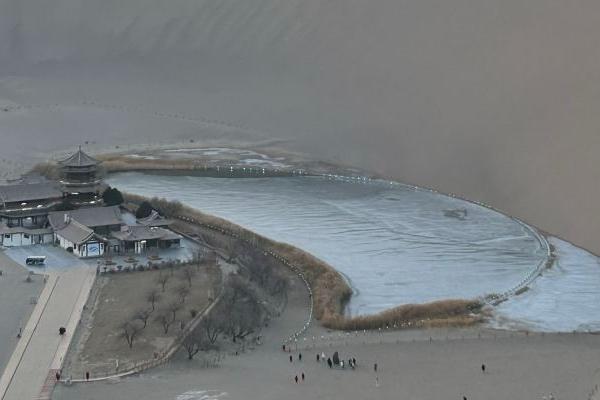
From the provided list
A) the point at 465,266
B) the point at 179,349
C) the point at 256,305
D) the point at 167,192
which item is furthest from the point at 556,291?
the point at 167,192

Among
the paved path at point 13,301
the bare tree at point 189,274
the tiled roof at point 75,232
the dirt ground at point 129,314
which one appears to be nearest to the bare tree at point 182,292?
the dirt ground at point 129,314

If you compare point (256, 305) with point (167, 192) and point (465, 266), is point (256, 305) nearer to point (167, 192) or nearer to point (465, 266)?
point (465, 266)


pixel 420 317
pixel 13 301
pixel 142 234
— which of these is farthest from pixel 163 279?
pixel 420 317

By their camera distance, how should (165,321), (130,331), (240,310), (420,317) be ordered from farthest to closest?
(420,317)
(240,310)
(165,321)
(130,331)

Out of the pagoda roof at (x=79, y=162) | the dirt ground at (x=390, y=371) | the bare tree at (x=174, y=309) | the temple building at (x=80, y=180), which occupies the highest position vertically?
the pagoda roof at (x=79, y=162)

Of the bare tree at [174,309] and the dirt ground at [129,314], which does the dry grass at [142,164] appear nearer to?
the dirt ground at [129,314]

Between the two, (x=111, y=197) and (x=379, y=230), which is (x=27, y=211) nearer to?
(x=111, y=197)
